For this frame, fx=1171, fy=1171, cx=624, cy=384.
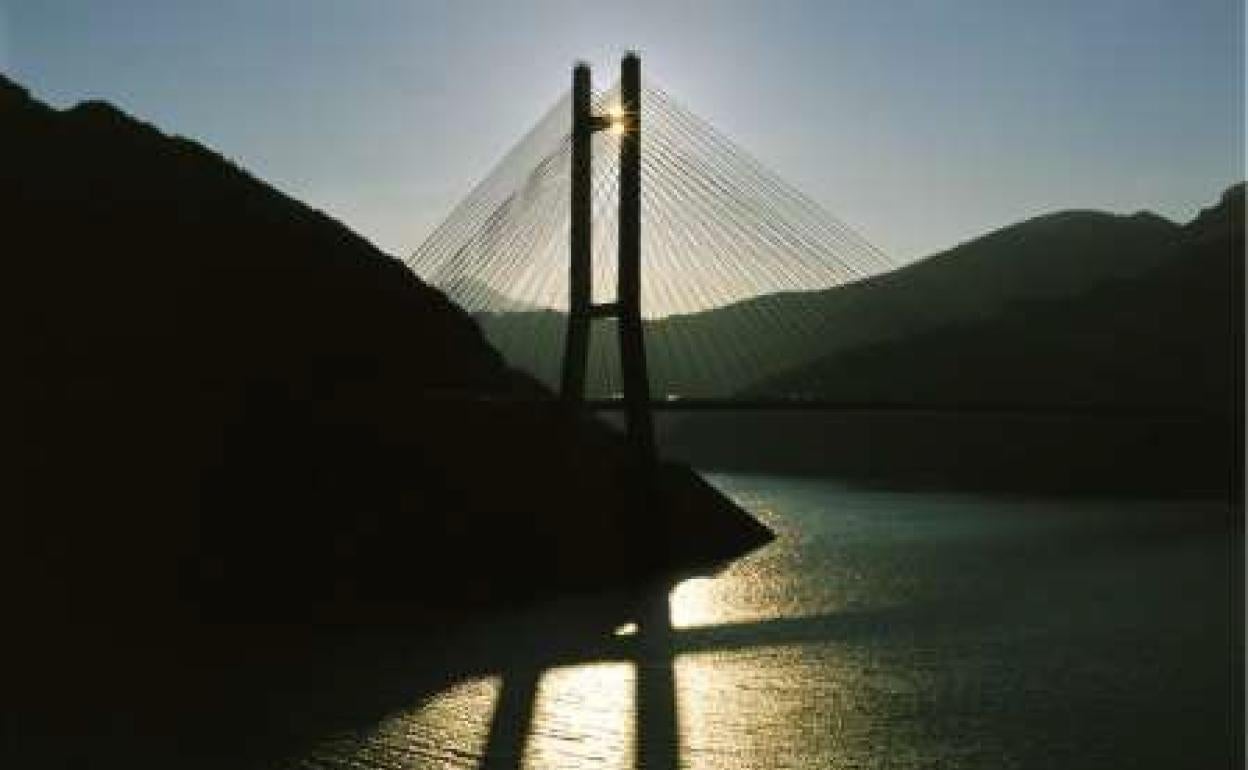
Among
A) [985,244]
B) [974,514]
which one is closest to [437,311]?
[974,514]

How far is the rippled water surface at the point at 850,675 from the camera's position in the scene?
1099cm

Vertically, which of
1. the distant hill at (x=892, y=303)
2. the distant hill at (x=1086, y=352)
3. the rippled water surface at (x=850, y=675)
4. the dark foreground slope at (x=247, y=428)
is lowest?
the rippled water surface at (x=850, y=675)

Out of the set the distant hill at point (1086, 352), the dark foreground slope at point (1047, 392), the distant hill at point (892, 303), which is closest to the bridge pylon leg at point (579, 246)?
the dark foreground slope at point (1047, 392)

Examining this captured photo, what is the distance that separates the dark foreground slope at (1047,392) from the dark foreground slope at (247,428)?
125ft

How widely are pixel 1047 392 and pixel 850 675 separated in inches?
2508

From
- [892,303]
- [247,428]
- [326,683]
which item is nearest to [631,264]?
[247,428]

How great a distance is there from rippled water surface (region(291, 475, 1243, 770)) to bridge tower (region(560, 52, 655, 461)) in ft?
14.1

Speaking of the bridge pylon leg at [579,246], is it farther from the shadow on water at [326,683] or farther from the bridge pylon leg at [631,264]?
the shadow on water at [326,683]

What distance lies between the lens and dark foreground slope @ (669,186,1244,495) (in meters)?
60.6

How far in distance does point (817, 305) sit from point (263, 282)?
10957cm

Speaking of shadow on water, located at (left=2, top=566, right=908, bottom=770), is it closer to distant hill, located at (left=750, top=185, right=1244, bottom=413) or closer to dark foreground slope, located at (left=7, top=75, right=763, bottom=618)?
dark foreground slope, located at (left=7, top=75, right=763, bottom=618)

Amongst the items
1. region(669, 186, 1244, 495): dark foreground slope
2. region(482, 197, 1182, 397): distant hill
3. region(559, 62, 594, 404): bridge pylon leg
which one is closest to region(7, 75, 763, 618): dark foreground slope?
region(559, 62, 594, 404): bridge pylon leg

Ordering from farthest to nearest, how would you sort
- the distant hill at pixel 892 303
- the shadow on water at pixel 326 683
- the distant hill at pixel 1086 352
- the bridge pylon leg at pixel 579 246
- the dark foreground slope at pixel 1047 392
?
the distant hill at pixel 892 303 < the distant hill at pixel 1086 352 < the dark foreground slope at pixel 1047 392 < the bridge pylon leg at pixel 579 246 < the shadow on water at pixel 326 683

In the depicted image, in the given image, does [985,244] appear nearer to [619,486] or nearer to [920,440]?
[920,440]
